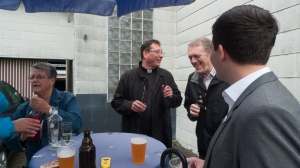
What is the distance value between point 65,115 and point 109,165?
86cm

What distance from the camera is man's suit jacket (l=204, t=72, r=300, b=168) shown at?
65cm

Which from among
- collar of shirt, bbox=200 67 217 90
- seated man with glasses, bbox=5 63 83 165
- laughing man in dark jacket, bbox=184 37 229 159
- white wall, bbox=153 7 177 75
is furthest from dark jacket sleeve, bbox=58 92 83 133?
white wall, bbox=153 7 177 75

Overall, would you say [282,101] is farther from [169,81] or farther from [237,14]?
[169,81]

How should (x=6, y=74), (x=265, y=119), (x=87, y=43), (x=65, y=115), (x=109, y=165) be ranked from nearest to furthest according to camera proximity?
(x=265, y=119) → (x=109, y=165) → (x=65, y=115) → (x=87, y=43) → (x=6, y=74)

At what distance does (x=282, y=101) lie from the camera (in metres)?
0.70

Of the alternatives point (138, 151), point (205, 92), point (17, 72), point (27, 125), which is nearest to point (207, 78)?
point (205, 92)

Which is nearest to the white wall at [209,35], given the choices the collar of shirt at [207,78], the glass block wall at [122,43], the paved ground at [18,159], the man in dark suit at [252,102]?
the paved ground at [18,159]

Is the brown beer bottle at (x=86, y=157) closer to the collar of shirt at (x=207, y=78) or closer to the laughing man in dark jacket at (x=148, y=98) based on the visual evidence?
the laughing man in dark jacket at (x=148, y=98)

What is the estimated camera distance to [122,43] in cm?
520

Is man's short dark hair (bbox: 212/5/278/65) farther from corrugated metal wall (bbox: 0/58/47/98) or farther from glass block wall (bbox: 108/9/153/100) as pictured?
corrugated metal wall (bbox: 0/58/47/98)

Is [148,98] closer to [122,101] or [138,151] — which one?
[122,101]

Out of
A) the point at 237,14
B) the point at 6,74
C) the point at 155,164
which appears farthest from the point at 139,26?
the point at 6,74

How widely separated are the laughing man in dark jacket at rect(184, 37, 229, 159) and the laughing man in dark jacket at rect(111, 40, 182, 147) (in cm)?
40

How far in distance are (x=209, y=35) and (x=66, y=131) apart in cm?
332
